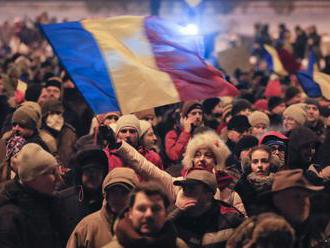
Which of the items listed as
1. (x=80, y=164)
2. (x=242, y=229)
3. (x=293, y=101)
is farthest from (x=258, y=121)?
(x=242, y=229)

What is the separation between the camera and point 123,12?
48.4 meters

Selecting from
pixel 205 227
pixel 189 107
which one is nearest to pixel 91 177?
pixel 205 227

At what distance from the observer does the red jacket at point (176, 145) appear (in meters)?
10.9

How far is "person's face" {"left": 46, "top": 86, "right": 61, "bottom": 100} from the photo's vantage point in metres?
13.0

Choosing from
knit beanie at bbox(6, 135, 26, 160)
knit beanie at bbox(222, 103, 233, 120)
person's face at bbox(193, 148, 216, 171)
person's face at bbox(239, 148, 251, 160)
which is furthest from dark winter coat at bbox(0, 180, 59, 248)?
knit beanie at bbox(222, 103, 233, 120)

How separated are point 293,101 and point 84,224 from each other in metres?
7.58

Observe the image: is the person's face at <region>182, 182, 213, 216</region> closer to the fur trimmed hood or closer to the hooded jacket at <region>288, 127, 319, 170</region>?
the fur trimmed hood

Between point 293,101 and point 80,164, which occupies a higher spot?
point 80,164

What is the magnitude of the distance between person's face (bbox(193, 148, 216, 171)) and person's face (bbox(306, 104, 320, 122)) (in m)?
3.80

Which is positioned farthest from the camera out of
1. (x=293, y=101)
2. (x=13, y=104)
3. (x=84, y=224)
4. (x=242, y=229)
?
(x=293, y=101)

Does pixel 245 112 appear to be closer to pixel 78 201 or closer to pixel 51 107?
pixel 51 107

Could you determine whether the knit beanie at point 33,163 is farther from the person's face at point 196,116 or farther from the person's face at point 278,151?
the person's face at point 196,116

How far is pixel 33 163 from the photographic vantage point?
7375 mm

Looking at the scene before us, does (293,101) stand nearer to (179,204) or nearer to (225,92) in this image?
(225,92)
